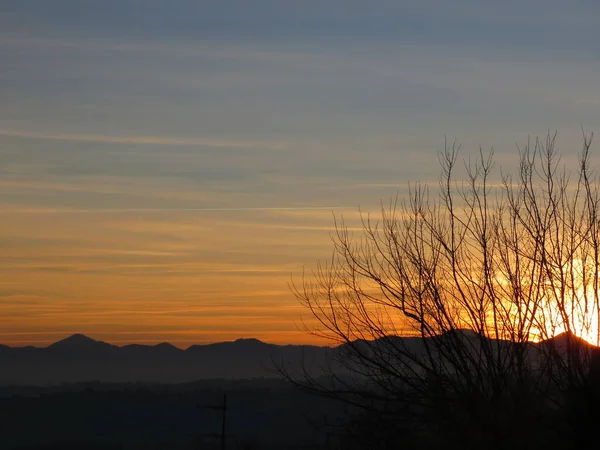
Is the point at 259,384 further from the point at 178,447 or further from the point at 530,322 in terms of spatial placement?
the point at 530,322

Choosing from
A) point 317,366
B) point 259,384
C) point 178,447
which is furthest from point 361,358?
point 259,384

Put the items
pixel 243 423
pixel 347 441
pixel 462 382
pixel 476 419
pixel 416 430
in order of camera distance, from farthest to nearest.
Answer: pixel 243 423, pixel 347 441, pixel 416 430, pixel 462 382, pixel 476 419

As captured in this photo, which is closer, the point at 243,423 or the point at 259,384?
the point at 243,423

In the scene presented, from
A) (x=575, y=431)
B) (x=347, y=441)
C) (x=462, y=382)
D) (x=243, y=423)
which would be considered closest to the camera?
(x=575, y=431)

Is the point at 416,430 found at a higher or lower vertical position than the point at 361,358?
lower

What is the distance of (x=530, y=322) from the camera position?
1567cm

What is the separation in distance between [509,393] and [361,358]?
9.16 ft

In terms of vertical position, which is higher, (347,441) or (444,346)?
(444,346)

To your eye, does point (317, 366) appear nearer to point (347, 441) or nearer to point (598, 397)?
point (347, 441)

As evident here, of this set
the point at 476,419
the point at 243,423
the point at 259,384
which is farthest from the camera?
the point at 259,384

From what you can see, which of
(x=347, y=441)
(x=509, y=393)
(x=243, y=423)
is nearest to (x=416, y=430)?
(x=509, y=393)

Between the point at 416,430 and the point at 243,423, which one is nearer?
the point at 416,430

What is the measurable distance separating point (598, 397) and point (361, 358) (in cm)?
442

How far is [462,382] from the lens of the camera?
15.3 metres
